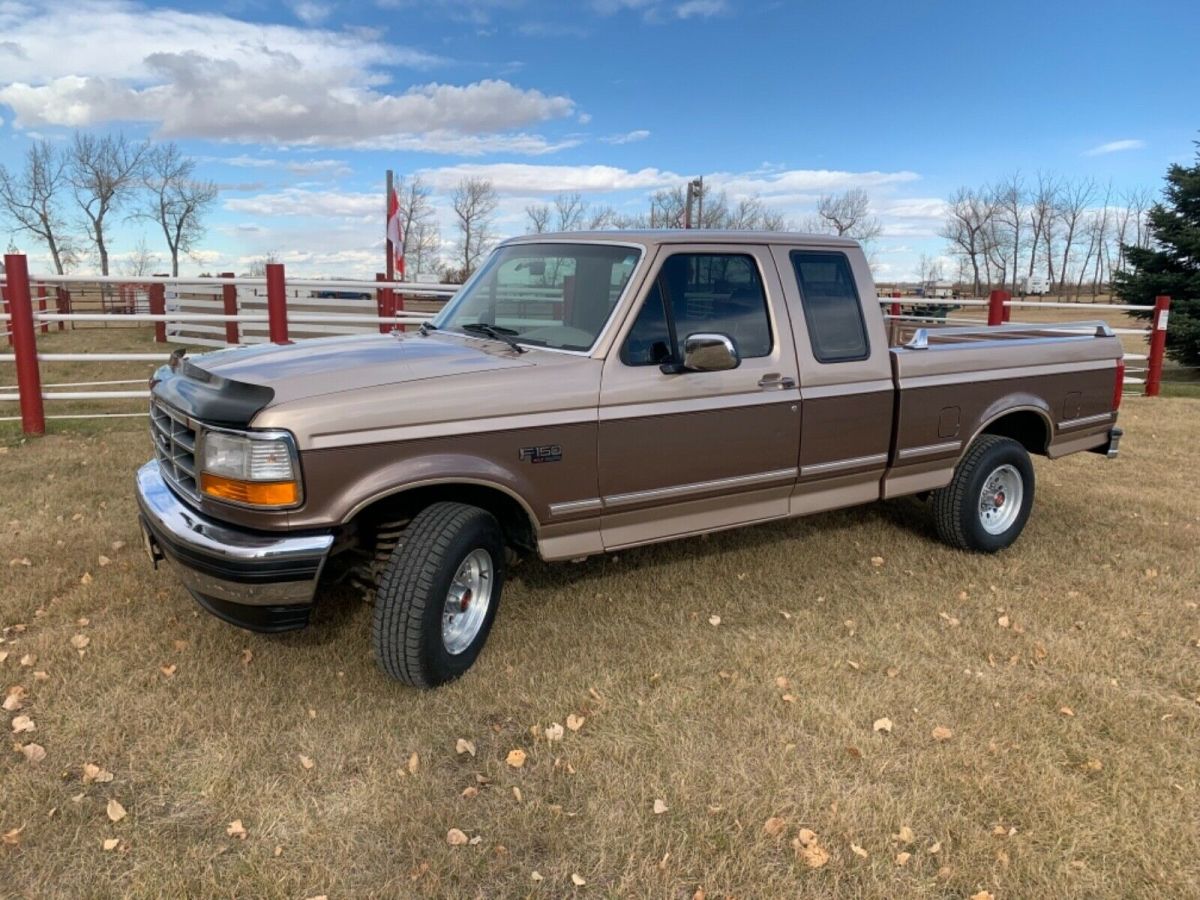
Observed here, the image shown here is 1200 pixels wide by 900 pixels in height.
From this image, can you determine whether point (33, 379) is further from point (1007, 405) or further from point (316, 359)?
point (1007, 405)

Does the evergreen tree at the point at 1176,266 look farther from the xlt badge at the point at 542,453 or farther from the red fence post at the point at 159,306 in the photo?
the red fence post at the point at 159,306

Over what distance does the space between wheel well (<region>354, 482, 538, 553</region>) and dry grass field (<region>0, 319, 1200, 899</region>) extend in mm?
597

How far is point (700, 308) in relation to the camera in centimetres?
418

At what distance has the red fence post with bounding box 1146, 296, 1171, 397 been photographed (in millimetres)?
12750

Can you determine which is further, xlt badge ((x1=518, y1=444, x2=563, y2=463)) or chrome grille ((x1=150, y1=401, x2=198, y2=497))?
xlt badge ((x1=518, y1=444, x2=563, y2=463))

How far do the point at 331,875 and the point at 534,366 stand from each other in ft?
6.88

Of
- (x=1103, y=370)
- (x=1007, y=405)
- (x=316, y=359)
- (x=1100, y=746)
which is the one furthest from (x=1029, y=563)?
(x=316, y=359)

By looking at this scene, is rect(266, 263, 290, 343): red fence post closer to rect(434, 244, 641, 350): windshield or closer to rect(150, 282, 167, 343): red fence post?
rect(434, 244, 641, 350): windshield

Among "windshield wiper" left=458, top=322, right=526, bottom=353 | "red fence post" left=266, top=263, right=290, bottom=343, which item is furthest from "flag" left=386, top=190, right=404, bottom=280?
"windshield wiper" left=458, top=322, right=526, bottom=353

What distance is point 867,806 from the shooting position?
300cm

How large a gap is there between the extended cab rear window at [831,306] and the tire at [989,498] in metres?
1.25

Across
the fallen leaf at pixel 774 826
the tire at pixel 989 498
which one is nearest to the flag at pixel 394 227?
the tire at pixel 989 498

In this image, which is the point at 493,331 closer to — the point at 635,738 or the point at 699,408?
the point at 699,408

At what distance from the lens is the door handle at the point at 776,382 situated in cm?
428
